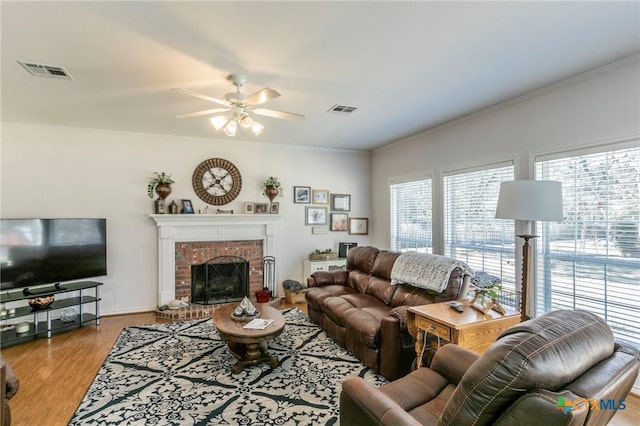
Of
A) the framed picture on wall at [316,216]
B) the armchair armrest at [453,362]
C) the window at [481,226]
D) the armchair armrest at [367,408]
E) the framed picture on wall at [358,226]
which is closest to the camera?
the armchair armrest at [367,408]

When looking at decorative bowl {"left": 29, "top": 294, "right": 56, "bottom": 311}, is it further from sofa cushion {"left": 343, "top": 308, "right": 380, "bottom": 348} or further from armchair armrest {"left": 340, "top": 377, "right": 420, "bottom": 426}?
armchair armrest {"left": 340, "top": 377, "right": 420, "bottom": 426}

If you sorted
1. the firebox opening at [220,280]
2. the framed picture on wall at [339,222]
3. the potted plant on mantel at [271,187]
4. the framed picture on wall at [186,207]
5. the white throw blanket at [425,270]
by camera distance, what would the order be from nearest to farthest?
the white throw blanket at [425,270]
the framed picture on wall at [186,207]
the firebox opening at [220,280]
the potted plant on mantel at [271,187]
the framed picture on wall at [339,222]

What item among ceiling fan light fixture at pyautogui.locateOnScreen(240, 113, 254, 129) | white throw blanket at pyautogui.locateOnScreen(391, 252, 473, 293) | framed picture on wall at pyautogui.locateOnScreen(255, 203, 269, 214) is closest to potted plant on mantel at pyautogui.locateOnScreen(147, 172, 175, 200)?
framed picture on wall at pyautogui.locateOnScreen(255, 203, 269, 214)

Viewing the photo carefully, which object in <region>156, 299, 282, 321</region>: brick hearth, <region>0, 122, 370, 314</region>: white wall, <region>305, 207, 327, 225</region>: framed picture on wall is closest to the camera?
<region>0, 122, 370, 314</region>: white wall

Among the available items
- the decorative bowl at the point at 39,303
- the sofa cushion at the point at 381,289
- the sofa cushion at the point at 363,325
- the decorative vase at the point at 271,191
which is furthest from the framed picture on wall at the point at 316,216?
the decorative bowl at the point at 39,303

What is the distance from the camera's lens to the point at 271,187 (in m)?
5.38

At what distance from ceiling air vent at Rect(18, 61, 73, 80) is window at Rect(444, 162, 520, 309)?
449 cm

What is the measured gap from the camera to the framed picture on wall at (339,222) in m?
6.01

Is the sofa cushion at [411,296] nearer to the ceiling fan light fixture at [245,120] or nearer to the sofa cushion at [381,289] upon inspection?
the sofa cushion at [381,289]

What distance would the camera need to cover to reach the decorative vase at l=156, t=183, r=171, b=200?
4672 mm

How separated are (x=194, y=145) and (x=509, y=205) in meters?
4.51

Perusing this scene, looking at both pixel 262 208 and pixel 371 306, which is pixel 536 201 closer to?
pixel 371 306

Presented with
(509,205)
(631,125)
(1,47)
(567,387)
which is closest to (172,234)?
(1,47)

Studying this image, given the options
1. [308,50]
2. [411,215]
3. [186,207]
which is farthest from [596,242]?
[186,207]
